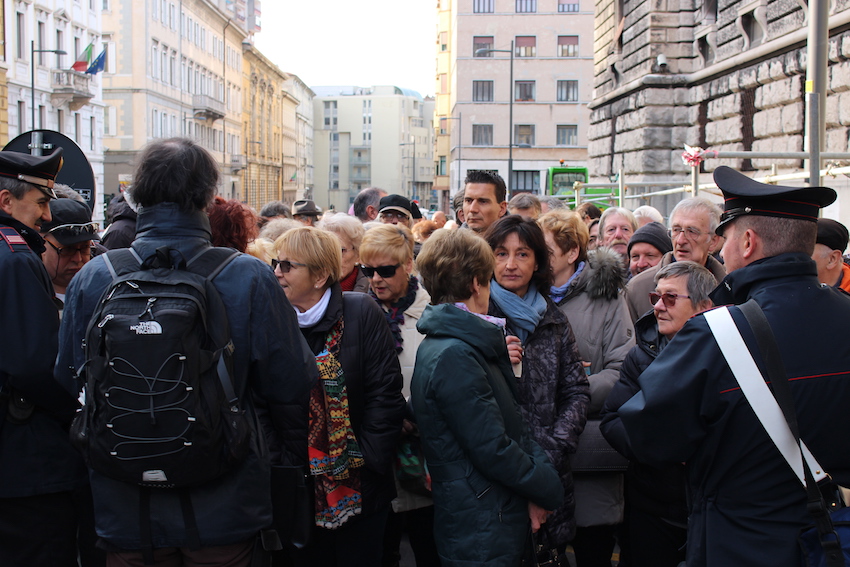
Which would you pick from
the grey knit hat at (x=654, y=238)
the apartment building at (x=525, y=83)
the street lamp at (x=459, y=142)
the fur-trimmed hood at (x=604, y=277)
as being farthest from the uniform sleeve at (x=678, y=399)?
the apartment building at (x=525, y=83)

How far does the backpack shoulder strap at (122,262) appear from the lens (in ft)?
8.92

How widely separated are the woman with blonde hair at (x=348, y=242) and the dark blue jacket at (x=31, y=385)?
1.84m

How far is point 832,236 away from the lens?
4469 mm

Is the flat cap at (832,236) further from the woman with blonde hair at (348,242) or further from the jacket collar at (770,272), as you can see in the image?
the woman with blonde hair at (348,242)

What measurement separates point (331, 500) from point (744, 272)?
1.97 m

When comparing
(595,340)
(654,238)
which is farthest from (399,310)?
(654,238)

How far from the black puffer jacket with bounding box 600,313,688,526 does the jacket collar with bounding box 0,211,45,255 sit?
8.55ft

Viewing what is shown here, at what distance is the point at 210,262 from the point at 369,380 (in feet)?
3.69

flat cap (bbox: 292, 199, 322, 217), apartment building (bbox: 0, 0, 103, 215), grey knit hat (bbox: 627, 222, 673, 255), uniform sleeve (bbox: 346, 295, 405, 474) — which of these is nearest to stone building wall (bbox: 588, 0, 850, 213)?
grey knit hat (bbox: 627, 222, 673, 255)

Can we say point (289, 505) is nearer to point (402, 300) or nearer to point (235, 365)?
point (235, 365)

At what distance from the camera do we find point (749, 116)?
1537 cm

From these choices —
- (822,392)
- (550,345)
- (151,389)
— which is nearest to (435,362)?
(550,345)

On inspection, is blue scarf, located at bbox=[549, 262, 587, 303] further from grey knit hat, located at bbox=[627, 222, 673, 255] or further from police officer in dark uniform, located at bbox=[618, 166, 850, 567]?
police officer in dark uniform, located at bbox=[618, 166, 850, 567]

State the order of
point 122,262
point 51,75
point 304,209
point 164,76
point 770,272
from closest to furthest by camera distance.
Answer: point 770,272, point 122,262, point 304,209, point 51,75, point 164,76
